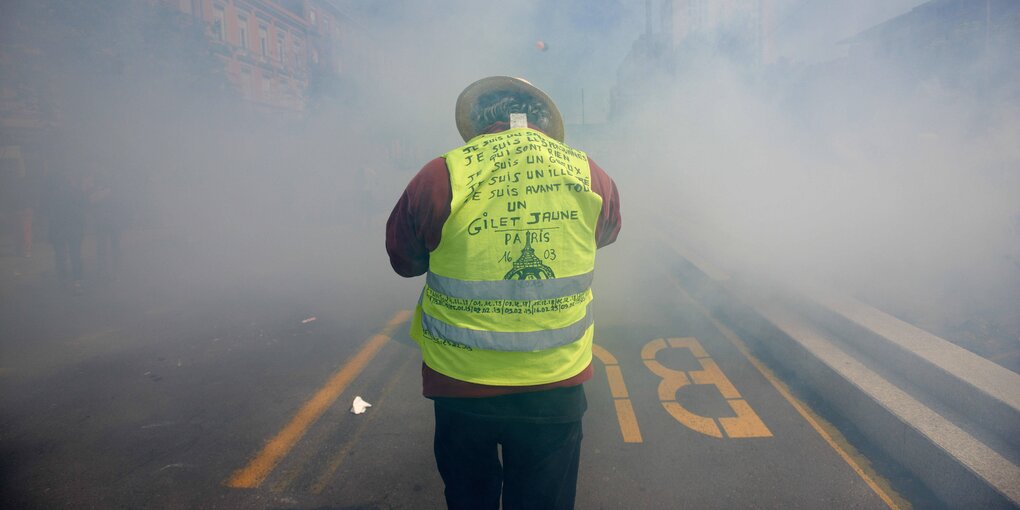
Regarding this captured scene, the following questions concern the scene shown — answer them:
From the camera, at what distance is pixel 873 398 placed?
263 cm

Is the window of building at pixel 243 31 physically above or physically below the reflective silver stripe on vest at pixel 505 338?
above

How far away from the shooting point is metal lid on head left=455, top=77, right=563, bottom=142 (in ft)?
5.15

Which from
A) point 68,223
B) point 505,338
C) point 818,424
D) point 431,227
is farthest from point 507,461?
point 68,223

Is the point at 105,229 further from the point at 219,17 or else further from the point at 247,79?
the point at 247,79

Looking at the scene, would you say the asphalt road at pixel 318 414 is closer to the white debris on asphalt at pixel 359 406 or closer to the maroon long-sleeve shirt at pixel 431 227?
the white debris on asphalt at pixel 359 406

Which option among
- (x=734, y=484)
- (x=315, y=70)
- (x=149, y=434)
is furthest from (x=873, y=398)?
(x=315, y=70)

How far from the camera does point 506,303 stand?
1.28 meters

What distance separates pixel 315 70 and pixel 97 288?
43.5ft

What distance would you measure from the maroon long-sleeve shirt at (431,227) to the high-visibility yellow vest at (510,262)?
0.02 metres

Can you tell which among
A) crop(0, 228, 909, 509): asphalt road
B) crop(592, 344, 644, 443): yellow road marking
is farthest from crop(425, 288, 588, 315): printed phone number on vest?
crop(592, 344, 644, 443): yellow road marking

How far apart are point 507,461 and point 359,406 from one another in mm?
1906

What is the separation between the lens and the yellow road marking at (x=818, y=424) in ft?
7.20

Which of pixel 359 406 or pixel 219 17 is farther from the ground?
pixel 219 17

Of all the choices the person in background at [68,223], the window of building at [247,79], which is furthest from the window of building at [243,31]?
the person in background at [68,223]
